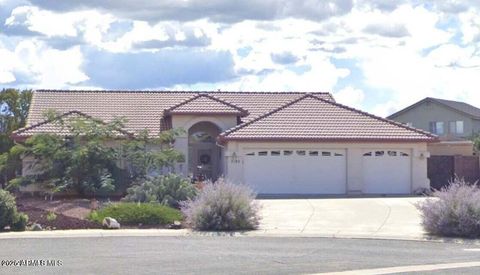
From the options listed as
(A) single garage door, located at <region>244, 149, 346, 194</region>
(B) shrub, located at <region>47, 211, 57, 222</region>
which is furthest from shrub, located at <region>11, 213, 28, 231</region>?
(A) single garage door, located at <region>244, 149, 346, 194</region>

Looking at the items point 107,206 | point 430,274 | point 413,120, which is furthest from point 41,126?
point 413,120

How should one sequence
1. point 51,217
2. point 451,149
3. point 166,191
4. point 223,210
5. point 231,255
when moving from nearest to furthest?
1. point 231,255
2. point 223,210
3. point 51,217
4. point 166,191
5. point 451,149

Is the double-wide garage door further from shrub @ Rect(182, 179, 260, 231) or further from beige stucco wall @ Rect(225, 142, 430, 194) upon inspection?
shrub @ Rect(182, 179, 260, 231)

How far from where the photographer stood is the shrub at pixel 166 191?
28.5m

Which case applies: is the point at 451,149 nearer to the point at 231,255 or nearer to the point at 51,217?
the point at 51,217

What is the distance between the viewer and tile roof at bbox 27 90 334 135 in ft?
140

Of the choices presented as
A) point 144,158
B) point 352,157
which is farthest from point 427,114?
point 144,158

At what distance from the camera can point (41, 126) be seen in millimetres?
39000

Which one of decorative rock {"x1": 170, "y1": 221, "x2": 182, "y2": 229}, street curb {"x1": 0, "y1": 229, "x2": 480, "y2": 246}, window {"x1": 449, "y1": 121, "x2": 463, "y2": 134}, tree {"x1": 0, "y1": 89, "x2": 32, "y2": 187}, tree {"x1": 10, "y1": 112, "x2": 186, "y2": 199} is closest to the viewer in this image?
street curb {"x1": 0, "y1": 229, "x2": 480, "y2": 246}

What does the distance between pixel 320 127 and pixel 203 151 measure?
25.5ft

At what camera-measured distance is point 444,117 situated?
79.7 metres

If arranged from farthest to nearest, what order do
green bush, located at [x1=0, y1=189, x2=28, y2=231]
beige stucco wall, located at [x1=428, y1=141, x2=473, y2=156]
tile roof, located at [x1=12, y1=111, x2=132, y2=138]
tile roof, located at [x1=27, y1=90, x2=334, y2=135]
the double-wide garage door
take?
1. beige stucco wall, located at [x1=428, y1=141, x2=473, y2=156]
2. tile roof, located at [x1=27, y1=90, x2=334, y2=135]
3. tile roof, located at [x1=12, y1=111, x2=132, y2=138]
4. the double-wide garage door
5. green bush, located at [x1=0, y1=189, x2=28, y2=231]

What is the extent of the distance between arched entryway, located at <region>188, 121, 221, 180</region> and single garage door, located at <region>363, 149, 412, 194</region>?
8.21 m

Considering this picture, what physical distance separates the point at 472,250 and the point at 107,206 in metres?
11.5
